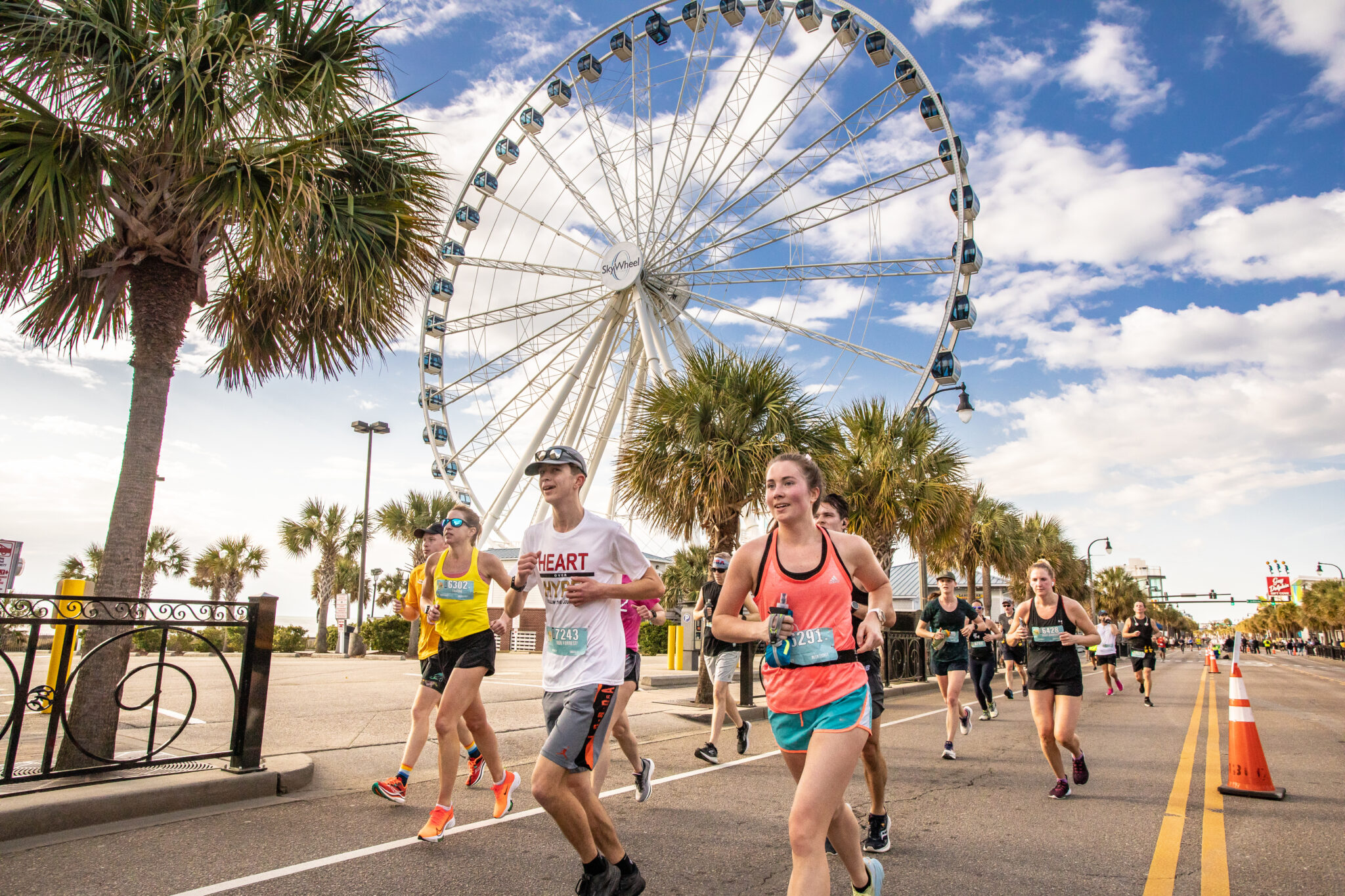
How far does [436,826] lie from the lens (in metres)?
4.78

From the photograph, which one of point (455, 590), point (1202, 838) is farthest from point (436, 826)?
point (1202, 838)

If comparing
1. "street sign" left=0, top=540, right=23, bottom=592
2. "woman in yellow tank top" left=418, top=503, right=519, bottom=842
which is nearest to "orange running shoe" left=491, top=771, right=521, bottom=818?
"woman in yellow tank top" left=418, top=503, right=519, bottom=842

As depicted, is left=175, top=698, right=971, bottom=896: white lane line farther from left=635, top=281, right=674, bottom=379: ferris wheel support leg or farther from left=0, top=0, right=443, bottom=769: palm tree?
left=635, top=281, right=674, bottom=379: ferris wheel support leg

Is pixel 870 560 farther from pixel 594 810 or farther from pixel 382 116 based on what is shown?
pixel 382 116

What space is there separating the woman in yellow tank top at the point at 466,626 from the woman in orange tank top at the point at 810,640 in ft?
7.26

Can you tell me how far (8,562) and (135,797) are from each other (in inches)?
246

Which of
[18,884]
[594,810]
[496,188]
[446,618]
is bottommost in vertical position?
[18,884]

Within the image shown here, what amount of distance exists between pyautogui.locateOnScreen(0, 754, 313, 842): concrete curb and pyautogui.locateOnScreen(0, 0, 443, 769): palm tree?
0.56 meters

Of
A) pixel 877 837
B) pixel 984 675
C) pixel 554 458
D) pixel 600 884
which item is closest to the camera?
pixel 600 884

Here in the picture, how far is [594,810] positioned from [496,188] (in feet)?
85.6

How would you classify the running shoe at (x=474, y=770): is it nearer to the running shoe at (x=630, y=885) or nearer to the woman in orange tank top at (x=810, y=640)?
the running shoe at (x=630, y=885)

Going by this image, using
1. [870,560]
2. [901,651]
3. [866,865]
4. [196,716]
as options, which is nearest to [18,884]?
[866,865]

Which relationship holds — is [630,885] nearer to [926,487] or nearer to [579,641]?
[579,641]

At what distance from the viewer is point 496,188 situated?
2728cm
